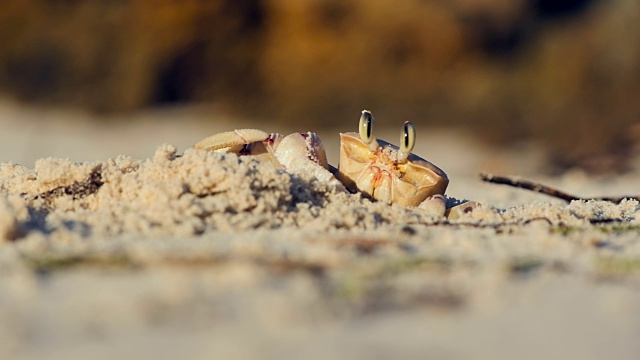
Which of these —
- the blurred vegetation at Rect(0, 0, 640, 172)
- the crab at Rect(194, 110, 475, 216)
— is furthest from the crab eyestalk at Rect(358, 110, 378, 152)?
the blurred vegetation at Rect(0, 0, 640, 172)

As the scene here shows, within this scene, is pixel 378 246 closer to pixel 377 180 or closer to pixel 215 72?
pixel 377 180

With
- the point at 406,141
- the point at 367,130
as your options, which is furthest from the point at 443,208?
the point at 367,130

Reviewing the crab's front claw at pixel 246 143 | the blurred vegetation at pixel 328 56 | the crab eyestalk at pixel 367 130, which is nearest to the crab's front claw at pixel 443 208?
the crab eyestalk at pixel 367 130

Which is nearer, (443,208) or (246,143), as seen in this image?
(443,208)

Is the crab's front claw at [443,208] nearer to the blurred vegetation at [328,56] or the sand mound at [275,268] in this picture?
the sand mound at [275,268]

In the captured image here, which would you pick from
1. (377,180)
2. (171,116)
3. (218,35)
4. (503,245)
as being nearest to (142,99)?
(171,116)

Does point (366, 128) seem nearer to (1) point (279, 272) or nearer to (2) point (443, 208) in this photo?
(2) point (443, 208)

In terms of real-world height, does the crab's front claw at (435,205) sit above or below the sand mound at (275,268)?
above
